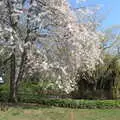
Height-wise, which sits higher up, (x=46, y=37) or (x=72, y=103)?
(x=46, y=37)

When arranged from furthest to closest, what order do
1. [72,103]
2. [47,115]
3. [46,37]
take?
[72,103]
[46,37]
[47,115]

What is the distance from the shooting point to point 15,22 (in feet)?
69.4

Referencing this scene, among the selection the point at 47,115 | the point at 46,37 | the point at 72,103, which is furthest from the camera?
the point at 72,103

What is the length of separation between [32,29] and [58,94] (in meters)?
9.31

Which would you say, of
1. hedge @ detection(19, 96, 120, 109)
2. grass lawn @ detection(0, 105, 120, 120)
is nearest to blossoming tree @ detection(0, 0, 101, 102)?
hedge @ detection(19, 96, 120, 109)

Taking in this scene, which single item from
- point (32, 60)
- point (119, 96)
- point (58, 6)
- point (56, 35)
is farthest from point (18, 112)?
point (119, 96)

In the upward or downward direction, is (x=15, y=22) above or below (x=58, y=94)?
above

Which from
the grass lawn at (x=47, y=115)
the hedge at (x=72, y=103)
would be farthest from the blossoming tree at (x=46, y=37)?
the grass lawn at (x=47, y=115)

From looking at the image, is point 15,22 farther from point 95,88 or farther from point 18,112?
point 95,88

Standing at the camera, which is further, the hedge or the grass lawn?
the hedge

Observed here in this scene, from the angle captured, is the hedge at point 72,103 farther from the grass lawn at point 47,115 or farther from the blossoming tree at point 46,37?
the grass lawn at point 47,115

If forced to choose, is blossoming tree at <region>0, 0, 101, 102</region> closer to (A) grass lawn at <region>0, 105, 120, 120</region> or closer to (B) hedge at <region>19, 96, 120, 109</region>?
(B) hedge at <region>19, 96, 120, 109</region>

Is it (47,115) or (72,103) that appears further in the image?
(72,103)

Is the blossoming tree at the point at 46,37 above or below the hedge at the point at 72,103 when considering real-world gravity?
above
